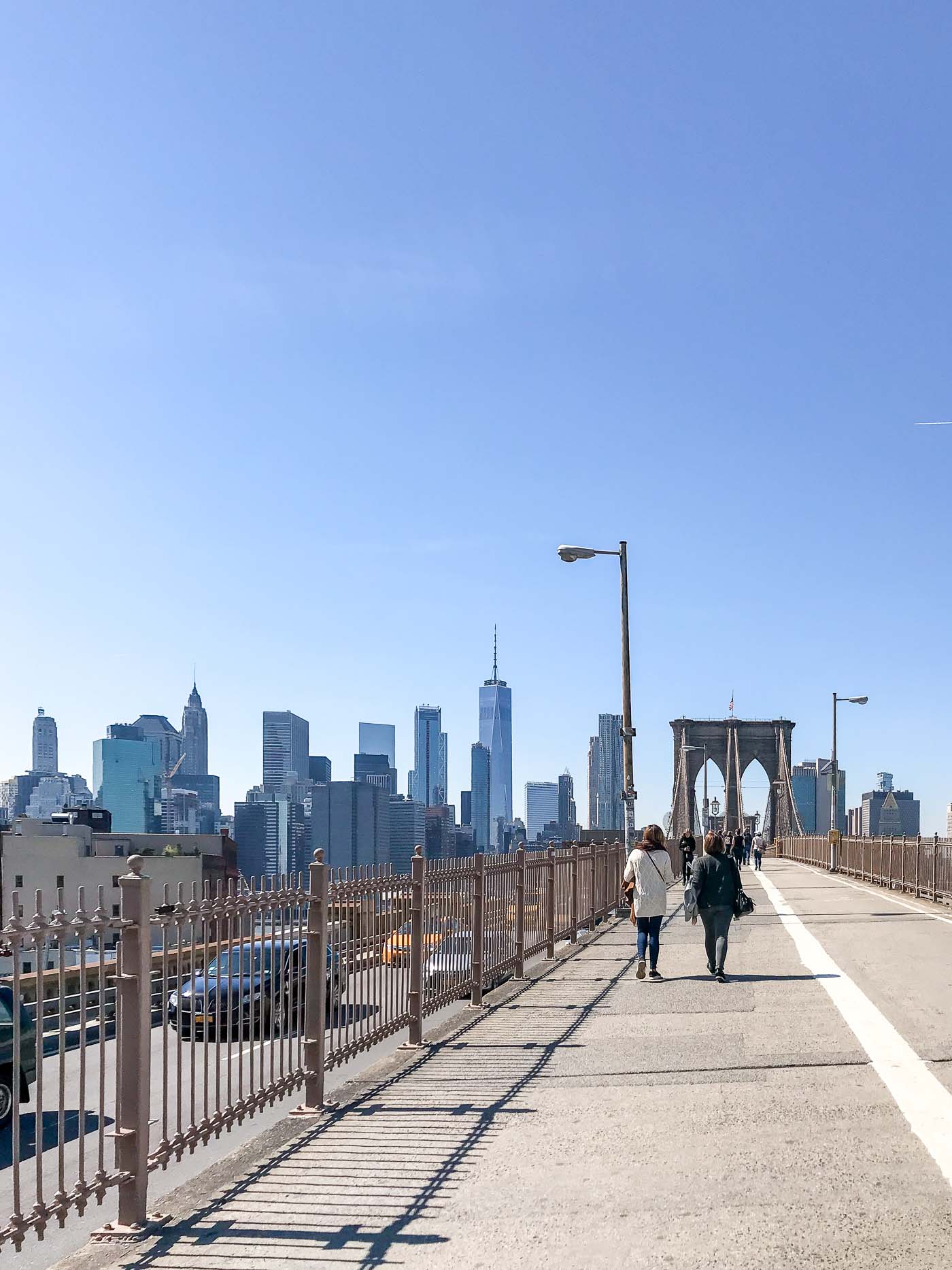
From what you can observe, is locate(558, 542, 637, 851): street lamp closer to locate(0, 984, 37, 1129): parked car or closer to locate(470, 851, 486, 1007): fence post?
locate(470, 851, 486, 1007): fence post

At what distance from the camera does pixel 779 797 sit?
445ft

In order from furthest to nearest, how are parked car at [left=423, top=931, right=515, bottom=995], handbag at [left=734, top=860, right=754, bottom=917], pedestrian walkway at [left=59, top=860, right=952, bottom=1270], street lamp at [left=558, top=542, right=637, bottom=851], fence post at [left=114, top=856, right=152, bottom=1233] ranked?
street lamp at [left=558, top=542, right=637, bottom=851]
handbag at [left=734, top=860, right=754, bottom=917]
parked car at [left=423, top=931, right=515, bottom=995]
fence post at [left=114, top=856, right=152, bottom=1233]
pedestrian walkway at [left=59, top=860, right=952, bottom=1270]

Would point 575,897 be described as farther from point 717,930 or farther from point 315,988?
point 315,988

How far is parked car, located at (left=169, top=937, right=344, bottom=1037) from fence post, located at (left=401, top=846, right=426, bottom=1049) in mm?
2182

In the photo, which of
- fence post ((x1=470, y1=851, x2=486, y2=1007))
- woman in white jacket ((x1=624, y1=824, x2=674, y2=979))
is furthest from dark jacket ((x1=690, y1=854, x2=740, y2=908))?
fence post ((x1=470, y1=851, x2=486, y2=1007))

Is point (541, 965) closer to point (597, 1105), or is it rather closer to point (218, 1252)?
point (597, 1105)

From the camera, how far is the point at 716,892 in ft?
44.8

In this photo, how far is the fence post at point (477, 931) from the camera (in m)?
12.8

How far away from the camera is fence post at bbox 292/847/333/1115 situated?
8.12 metres

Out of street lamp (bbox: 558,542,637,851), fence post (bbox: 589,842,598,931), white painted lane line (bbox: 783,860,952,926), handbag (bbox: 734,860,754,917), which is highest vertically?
street lamp (bbox: 558,542,637,851)

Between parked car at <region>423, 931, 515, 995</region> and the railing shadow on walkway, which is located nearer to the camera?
the railing shadow on walkway

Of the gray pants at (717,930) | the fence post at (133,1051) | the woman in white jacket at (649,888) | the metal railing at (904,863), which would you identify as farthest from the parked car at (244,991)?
the metal railing at (904,863)

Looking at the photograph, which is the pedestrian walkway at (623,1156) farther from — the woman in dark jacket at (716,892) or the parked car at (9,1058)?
the parked car at (9,1058)

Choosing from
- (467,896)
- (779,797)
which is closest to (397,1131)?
(467,896)
